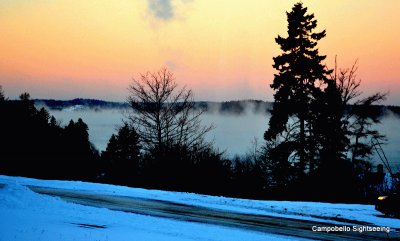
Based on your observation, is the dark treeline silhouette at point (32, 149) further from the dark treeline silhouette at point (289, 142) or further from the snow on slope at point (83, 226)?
the snow on slope at point (83, 226)

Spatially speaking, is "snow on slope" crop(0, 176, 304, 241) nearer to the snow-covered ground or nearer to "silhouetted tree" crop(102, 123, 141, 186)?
the snow-covered ground

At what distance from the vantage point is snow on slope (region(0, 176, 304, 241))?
9281 mm

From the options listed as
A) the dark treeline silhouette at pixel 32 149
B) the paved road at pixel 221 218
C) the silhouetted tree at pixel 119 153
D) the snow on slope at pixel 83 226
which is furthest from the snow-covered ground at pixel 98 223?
the dark treeline silhouette at pixel 32 149

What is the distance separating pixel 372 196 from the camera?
1110 inches

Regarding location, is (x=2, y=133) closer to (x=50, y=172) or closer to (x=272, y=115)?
(x=50, y=172)

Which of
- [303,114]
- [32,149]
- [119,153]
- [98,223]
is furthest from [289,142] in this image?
[119,153]

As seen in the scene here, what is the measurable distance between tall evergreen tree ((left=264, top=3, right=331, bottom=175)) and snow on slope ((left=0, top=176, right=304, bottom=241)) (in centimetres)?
2045

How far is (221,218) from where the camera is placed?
14.9 metres

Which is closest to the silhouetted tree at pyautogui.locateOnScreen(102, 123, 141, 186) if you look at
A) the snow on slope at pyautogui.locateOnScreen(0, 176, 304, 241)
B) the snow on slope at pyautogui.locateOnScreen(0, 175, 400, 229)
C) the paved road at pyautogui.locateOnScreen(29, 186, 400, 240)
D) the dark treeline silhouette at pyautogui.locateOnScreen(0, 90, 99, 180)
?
the dark treeline silhouette at pyautogui.locateOnScreen(0, 90, 99, 180)

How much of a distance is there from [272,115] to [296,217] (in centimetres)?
1730

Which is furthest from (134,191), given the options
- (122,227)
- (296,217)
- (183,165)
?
(122,227)

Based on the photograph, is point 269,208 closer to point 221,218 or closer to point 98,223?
point 221,218

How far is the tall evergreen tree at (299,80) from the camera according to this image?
31.8 meters

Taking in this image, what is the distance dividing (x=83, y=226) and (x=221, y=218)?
222 inches
